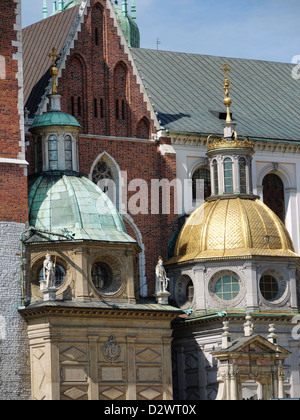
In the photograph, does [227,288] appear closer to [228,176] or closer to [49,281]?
[228,176]

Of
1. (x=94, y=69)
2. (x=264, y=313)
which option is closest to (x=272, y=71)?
(x=94, y=69)

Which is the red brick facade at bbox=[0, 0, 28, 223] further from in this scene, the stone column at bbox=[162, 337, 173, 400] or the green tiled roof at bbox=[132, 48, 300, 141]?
the green tiled roof at bbox=[132, 48, 300, 141]

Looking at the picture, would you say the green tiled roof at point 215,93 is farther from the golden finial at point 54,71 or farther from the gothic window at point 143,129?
the golden finial at point 54,71

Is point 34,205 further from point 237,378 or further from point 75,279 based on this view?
point 237,378

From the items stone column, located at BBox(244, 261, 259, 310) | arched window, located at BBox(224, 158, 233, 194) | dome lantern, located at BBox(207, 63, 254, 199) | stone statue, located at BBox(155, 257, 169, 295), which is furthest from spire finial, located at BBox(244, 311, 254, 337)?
arched window, located at BBox(224, 158, 233, 194)

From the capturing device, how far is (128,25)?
8544cm

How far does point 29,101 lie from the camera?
201ft

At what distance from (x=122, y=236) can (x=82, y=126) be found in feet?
Result: 24.7

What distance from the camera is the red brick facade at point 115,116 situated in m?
60.8

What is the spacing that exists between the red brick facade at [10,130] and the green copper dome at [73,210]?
1440 mm

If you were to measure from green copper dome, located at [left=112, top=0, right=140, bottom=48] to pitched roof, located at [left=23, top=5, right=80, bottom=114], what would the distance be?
18133 mm

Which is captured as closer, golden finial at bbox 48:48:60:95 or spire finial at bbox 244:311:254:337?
spire finial at bbox 244:311:254:337

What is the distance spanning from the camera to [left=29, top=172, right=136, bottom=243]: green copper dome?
179 feet

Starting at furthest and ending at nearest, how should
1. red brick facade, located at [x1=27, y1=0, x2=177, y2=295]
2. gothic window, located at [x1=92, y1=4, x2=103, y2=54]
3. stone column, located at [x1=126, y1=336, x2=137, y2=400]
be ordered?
gothic window, located at [x1=92, y1=4, x2=103, y2=54]
red brick facade, located at [x1=27, y1=0, x2=177, y2=295]
stone column, located at [x1=126, y1=336, x2=137, y2=400]
